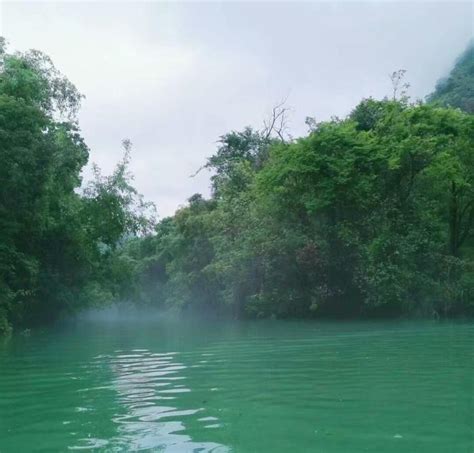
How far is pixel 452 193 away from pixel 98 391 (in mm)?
23267

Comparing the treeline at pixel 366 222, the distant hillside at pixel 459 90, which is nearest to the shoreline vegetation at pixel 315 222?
the treeline at pixel 366 222

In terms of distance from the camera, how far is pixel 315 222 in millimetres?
27516

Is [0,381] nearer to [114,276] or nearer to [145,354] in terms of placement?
[145,354]

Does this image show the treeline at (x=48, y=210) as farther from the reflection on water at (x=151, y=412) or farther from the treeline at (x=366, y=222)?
the reflection on water at (x=151, y=412)

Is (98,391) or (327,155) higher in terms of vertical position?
(327,155)

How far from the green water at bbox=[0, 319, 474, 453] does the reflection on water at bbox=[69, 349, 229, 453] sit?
0.01 meters

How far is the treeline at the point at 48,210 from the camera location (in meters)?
19.7

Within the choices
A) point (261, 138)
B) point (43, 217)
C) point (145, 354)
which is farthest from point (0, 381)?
point (261, 138)

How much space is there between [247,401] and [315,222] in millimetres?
21162

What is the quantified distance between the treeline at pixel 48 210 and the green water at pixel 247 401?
8.90 meters

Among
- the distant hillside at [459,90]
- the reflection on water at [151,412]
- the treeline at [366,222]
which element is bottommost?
the reflection on water at [151,412]

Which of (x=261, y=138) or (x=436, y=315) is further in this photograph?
(x=261, y=138)

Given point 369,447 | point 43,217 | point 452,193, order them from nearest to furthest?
point 369,447, point 43,217, point 452,193

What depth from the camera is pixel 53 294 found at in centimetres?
2900
